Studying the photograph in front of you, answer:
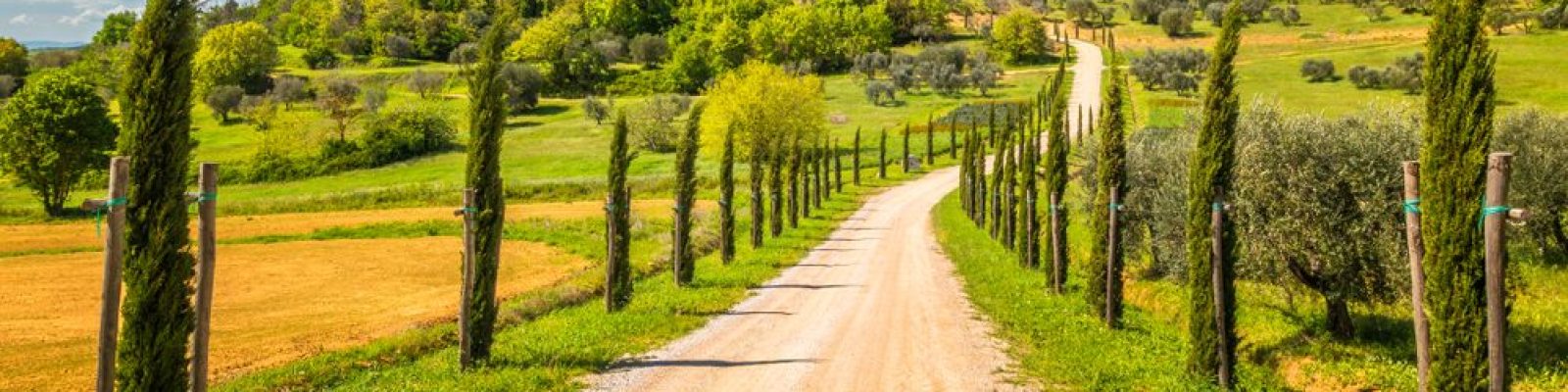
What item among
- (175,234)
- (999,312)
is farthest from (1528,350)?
(175,234)

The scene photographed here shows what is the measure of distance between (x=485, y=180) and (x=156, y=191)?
18.6 ft

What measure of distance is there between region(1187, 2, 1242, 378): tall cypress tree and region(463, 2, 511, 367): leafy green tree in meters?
12.8

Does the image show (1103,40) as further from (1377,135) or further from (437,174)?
(1377,135)

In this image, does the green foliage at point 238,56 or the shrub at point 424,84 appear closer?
the shrub at point 424,84

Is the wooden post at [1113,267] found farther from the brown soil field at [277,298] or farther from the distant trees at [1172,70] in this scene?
the distant trees at [1172,70]

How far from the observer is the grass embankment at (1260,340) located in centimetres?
1625

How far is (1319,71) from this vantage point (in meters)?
115

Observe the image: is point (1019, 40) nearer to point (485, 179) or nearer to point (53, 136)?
point (53, 136)

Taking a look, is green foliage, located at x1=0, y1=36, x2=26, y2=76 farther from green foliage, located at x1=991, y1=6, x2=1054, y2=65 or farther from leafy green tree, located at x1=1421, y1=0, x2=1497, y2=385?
leafy green tree, located at x1=1421, y1=0, x2=1497, y2=385

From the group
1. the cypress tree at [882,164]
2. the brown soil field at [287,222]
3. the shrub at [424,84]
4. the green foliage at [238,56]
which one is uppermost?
the green foliage at [238,56]

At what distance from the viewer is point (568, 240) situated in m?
47.1

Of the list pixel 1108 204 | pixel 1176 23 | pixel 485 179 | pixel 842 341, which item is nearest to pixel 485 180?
pixel 485 179

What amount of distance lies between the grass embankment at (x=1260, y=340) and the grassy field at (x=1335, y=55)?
36046 millimetres

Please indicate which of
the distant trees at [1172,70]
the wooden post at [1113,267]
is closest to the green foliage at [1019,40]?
the distant trees at [1172,70]
